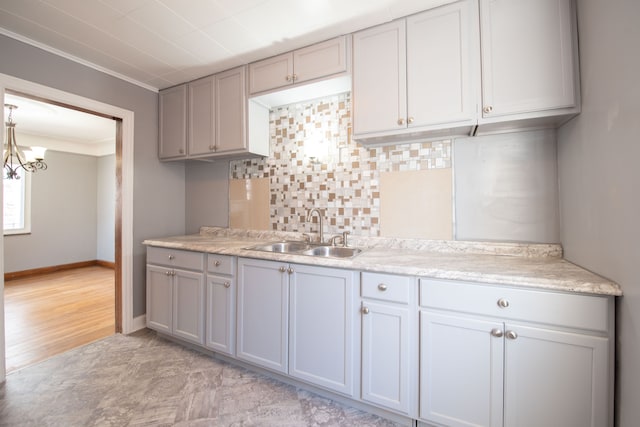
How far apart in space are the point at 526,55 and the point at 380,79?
2.54ft

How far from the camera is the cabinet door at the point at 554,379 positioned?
111cm

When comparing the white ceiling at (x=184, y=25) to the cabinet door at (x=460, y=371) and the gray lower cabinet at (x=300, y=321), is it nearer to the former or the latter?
the gray lower cabinet at (x=300, y=321)

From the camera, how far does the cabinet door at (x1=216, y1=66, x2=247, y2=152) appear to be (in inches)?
91.6

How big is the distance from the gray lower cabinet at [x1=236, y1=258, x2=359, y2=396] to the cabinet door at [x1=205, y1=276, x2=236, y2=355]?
0.08m

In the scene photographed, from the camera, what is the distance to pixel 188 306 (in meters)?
2.22

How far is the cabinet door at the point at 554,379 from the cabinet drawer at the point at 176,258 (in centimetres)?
203

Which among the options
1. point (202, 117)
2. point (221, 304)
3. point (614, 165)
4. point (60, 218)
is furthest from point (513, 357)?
point (60, 218)

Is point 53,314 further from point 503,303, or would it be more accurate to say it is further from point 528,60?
point 528,60

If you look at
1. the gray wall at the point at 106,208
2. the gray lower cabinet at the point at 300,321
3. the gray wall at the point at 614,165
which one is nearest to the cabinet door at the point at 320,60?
the gray wall at the point at 614,165

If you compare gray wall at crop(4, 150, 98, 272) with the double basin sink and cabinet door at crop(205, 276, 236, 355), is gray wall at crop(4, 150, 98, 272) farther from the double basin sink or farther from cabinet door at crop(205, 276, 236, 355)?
the double basin sink

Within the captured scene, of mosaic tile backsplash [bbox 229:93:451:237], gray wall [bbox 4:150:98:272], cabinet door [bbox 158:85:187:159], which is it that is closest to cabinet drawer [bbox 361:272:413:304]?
mosaic tile backsplash [bbox 229:93:451:237]

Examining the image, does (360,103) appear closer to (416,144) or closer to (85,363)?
(416,144)

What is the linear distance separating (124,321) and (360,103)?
286 centimetres

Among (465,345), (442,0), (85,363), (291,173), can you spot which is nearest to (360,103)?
(442,0)
